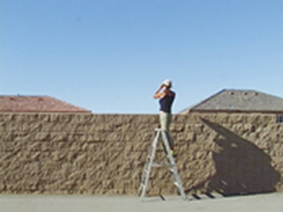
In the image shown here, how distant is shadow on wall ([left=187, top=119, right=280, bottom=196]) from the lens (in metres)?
9.09

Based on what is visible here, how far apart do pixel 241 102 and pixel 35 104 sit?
19090 millimetres

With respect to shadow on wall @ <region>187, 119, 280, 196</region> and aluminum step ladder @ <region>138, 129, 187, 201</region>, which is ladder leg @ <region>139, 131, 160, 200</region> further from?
shadow on wall @ <region>187, 119, 280, 196</region>

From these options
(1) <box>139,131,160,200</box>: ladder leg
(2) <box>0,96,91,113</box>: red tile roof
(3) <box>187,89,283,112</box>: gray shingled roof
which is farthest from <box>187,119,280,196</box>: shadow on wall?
(3) <box>187,89,283,112</box>: gray shingled roof

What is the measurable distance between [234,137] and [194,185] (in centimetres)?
152

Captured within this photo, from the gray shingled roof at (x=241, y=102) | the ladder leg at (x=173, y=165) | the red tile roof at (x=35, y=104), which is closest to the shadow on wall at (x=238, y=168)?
the ladder leg at (x=173, y=165)

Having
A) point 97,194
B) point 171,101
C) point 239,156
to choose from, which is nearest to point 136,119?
point 171,101

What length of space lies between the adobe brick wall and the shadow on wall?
0.9 inches

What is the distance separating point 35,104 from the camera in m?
27.2

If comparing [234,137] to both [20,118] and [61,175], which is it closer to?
[61,175]

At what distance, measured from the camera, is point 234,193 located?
910cm

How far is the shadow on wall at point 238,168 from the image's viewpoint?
29.8ft

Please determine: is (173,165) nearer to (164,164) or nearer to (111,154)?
(164,164)

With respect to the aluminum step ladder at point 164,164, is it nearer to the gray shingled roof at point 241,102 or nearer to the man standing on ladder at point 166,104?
the man standing on ladder at point 166,104

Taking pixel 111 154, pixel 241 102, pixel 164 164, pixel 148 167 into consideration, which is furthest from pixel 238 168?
pixel 241 102
